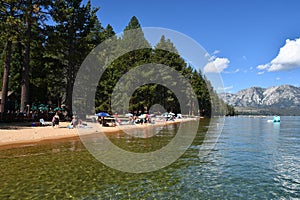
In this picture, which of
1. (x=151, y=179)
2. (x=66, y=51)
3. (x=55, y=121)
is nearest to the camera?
(x=151, y=179)

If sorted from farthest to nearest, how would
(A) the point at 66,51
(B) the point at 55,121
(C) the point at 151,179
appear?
1. (A) the point at 66,51
2. (B) the point at 55,121
3. (C) the point at 151,179

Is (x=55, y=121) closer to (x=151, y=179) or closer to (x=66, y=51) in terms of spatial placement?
(x=66, y=51)

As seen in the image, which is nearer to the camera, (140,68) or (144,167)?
(144,167)

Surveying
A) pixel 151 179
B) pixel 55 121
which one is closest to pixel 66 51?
pixel 55 121

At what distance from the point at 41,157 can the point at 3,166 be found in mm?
2610

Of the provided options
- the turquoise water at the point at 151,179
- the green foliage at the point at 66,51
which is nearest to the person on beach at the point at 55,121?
the green foliage at the point at 66,51

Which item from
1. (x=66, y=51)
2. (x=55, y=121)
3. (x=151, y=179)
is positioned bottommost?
(x=151, y=179)

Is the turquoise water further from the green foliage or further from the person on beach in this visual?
the green foliage

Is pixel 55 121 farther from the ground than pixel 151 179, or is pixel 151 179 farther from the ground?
pixel 55 121

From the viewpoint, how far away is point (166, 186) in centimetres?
1015

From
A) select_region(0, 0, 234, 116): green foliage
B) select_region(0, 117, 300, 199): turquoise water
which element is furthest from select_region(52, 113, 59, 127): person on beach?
select_region(0, 117, 300, 199): turquoise water

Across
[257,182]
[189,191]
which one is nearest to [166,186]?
[189,191]

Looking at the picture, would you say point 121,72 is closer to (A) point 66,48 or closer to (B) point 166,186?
(A) point 66,48

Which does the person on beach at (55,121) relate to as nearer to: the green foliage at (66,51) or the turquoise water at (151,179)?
the green foliage at (66,51)
